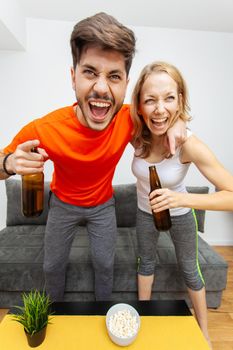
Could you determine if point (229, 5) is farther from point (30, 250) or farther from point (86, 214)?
point (30, 250)

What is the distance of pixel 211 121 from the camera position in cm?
232

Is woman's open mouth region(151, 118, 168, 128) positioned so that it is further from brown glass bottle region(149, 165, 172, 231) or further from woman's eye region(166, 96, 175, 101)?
brown glass bottle region(149, 165, 172, 231)

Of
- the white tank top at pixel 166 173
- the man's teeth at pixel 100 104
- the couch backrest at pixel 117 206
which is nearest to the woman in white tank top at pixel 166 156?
the white tank top at pixel 166 173

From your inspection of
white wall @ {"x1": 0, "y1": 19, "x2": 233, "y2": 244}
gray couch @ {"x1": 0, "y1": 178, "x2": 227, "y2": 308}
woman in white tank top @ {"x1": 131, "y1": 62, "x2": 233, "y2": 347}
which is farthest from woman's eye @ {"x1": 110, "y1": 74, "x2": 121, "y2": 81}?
white wall @ {"x1": 0, "y1": 19, "x2": 233, "y2": 244}

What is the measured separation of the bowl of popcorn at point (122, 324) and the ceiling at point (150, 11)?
2.03m

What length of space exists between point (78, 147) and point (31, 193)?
28 centimetres

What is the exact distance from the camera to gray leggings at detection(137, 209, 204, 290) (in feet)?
3.87

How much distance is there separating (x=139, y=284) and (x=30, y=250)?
2.57ft

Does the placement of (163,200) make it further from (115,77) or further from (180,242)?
(115,77)

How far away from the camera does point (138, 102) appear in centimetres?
106

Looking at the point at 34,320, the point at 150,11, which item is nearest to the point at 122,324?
the point at 34,320

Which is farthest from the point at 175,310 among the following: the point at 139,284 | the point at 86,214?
the point at 86,214

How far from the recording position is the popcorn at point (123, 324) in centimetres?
82

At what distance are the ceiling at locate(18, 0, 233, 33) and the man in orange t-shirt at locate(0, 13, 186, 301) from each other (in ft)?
3.87
